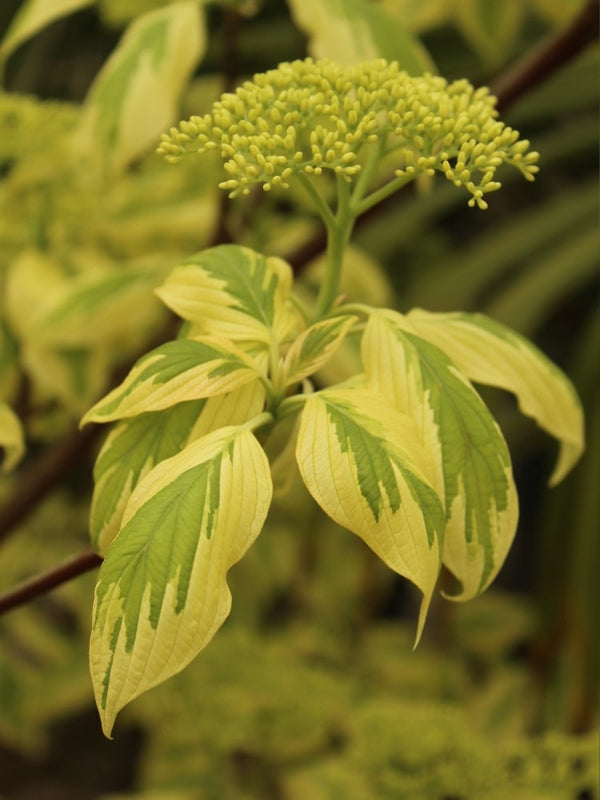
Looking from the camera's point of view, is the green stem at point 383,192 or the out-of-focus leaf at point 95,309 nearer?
the green stem at point 383,192

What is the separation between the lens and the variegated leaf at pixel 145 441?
1.10ft

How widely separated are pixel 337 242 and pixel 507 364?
0.30ft

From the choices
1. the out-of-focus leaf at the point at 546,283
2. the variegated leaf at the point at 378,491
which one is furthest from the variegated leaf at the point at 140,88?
the out-of-focus leaf at the point at 546,283

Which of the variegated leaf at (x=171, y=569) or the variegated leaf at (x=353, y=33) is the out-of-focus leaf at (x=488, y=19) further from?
the variegated leaf at (x=171, y=569)

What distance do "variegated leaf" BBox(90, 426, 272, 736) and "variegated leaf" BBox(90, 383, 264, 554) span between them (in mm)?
33

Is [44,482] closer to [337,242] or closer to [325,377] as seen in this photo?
[325,377]

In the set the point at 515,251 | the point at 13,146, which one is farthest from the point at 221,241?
the point at 515,251

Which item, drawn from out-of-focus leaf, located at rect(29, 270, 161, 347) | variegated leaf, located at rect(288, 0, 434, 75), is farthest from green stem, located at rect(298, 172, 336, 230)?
out-of-focus leaf, located at rect(29, 270, 161, 347)

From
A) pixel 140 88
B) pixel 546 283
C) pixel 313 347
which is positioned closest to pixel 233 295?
pixel 313 347

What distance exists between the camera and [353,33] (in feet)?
1.91

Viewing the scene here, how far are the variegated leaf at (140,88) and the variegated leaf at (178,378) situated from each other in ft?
0.93

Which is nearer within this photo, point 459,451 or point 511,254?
point 459,451

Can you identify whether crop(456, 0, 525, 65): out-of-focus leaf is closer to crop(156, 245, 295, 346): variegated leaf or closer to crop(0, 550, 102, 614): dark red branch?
crop(156, 245, 295, 346): variegated leaf

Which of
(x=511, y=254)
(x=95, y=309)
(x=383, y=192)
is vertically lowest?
(x=511, y=254)
